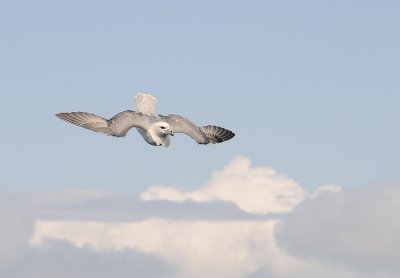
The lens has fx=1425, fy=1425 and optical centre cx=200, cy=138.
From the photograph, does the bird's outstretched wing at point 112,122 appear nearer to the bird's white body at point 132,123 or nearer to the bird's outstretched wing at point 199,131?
the bird's white body at point 132,123

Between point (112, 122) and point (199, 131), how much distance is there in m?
8.23

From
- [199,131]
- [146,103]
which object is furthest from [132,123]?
[199,131]

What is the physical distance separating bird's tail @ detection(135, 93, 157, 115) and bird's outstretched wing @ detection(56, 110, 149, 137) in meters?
2.73

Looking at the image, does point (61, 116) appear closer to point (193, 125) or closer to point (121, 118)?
point (121, 118)

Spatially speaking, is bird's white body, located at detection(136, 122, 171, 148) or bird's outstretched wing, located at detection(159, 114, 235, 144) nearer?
bird's white body, located at detection(136, 122, 171, 148)

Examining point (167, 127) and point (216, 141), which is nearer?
point (167, 127)

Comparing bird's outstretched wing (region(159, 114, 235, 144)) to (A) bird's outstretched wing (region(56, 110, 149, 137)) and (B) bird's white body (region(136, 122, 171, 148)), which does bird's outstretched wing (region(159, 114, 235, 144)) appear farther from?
(B) bird's white body (region(136, 122, 171, 148))

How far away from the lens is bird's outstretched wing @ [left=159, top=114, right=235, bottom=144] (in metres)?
92.4

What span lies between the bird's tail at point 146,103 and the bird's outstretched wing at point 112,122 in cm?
273

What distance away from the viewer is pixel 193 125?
309 ft

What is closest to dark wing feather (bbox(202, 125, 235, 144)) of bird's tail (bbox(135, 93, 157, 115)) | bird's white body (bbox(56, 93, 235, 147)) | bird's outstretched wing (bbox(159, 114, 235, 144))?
bird's outstretched wing (bbox(159, 114, 235, 144))

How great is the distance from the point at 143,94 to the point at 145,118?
132 inches

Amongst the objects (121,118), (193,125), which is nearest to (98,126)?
(121,118)

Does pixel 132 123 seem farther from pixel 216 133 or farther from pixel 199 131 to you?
pixel 216 133
